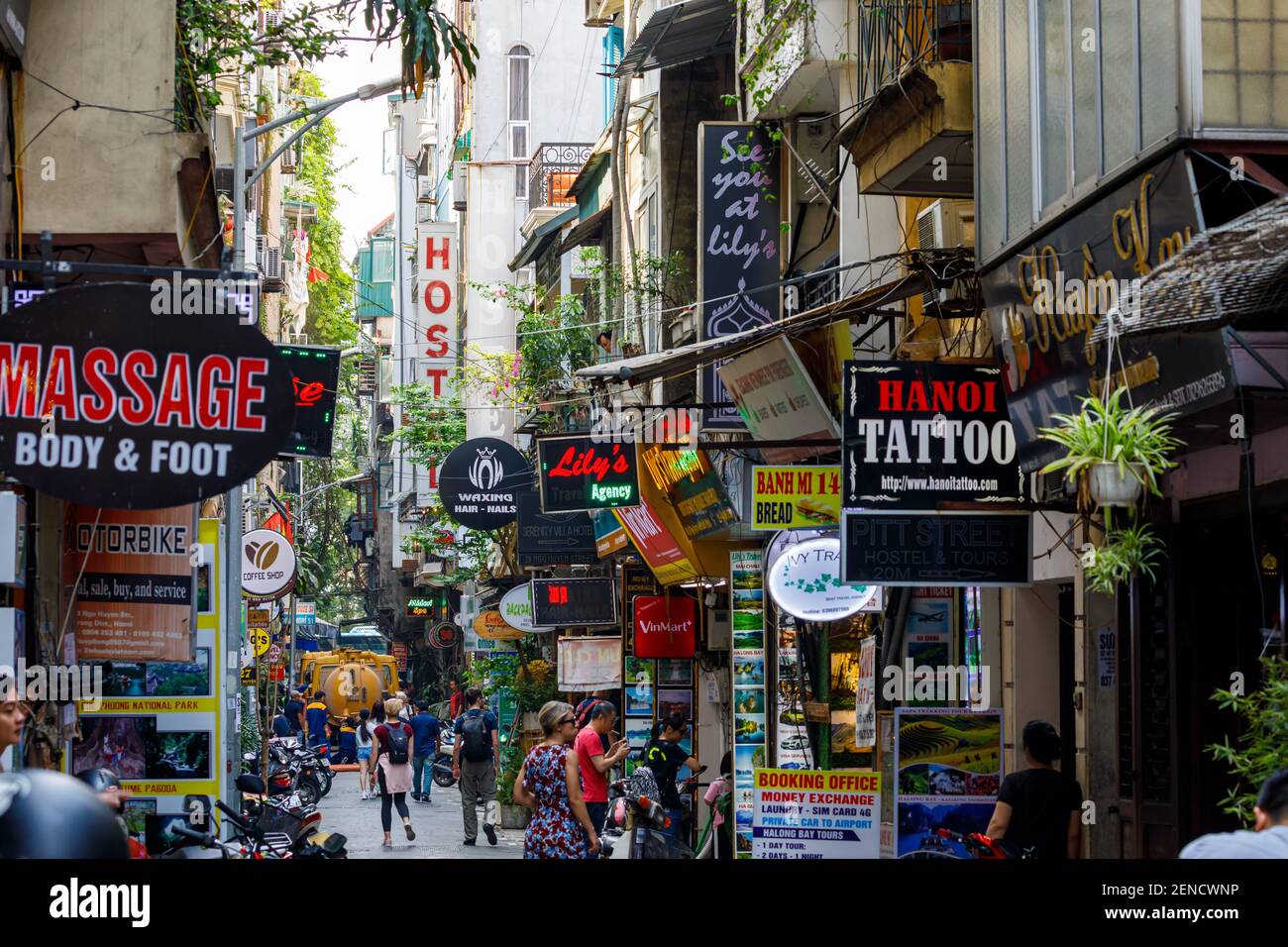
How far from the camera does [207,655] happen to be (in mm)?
14938

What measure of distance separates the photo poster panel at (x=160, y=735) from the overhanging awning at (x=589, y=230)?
60.7 feet

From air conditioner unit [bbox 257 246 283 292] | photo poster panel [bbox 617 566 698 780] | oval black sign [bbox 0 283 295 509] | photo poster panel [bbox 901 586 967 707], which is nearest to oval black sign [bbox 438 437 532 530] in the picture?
photo poster panel [bbox 617 566 698 780]

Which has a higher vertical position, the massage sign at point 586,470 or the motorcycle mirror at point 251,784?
the massage sign at point 586,470

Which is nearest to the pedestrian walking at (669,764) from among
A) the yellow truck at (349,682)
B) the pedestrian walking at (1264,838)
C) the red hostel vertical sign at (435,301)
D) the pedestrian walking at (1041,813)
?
the pedestrian walking at (1041,813)

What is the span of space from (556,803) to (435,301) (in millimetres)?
41237

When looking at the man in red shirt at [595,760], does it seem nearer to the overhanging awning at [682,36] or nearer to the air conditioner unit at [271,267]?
the overhanging awning at [682,36]

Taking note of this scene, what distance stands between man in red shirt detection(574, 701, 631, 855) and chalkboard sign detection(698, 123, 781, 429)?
5583mm

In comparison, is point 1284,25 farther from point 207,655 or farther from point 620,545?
point 620,545

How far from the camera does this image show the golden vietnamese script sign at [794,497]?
49.8ft

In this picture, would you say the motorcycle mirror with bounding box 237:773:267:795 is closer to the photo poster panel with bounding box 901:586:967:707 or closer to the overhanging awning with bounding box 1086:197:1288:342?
the photo poster panel with bounding box 901:586:967:707

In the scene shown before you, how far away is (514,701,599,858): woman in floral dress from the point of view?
41.5 ft

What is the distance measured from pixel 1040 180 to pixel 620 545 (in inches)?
577
